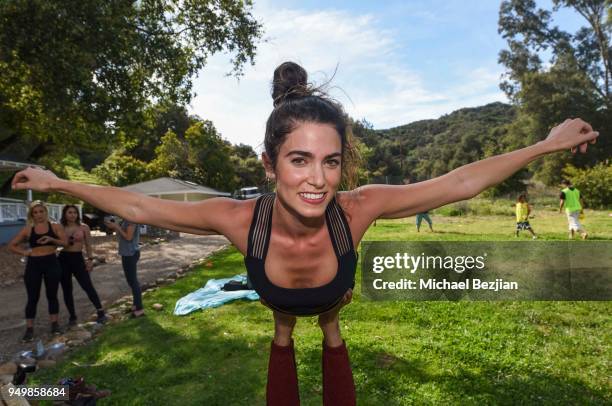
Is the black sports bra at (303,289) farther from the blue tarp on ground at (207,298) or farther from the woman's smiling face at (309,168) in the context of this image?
the blue tarp on ground at (207,298)

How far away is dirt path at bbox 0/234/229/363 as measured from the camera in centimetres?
759

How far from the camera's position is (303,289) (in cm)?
243

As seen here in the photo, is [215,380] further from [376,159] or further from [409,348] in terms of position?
[376,159]

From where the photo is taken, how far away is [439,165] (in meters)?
75.8

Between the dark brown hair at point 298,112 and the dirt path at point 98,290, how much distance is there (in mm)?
6498

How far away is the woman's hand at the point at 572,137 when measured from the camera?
2.52 metres

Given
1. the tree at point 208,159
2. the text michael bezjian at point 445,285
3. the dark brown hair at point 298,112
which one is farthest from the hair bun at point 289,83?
the tree at point 208,159

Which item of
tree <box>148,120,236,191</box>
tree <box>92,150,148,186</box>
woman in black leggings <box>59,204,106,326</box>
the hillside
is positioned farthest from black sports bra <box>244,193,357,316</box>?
tree <box>148,120,236,191</box>

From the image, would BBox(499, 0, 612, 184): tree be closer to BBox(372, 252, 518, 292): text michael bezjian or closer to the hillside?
the hillside

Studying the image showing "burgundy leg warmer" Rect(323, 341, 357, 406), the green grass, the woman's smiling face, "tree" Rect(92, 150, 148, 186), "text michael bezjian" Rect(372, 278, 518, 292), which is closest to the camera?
the woman's smiling face

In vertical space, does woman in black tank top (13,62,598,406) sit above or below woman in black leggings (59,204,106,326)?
above

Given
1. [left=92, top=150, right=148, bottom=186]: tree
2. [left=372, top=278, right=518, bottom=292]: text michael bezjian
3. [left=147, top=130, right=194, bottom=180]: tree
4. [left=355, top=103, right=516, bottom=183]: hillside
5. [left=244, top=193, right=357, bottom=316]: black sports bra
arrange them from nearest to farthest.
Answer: [left=244, top=193, right=357, bottom=316]: black sports bra → [left=372, top=278, right=518, bottom=292]: text michael bezjian → [left=92, top=150, right=148, bottom=186]: tree → [left=147, top=130, right=194, bottom=180]: tree → [left=355, top=103, right=516, bottom=183]: hillside

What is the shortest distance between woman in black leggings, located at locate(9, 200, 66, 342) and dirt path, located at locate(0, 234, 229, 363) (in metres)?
0.45

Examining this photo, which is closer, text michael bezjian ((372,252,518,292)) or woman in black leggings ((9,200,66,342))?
woman in black leggings ((9,200,66,342))
